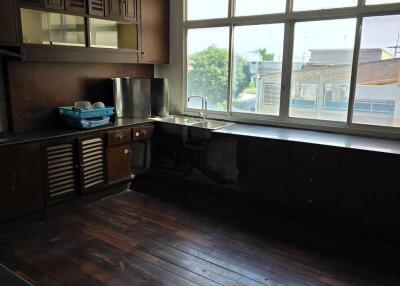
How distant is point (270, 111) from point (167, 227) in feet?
5.84

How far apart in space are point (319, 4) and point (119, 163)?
2.69m

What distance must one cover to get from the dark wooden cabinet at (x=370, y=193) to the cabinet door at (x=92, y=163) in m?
2.35

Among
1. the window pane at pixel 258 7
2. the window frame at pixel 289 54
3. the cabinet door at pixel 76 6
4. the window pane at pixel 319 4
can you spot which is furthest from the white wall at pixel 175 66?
the window pane at pixel 319 4

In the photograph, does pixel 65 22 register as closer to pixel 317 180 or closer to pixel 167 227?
pixel 167 227

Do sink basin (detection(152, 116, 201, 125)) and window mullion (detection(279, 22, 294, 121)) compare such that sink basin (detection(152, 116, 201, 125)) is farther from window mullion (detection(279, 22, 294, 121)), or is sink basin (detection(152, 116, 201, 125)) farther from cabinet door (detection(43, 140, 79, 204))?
cabinet door (detection(43, 140, 79, 204))

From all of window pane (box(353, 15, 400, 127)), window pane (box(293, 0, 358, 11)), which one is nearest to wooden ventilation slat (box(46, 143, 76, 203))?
window pane (box(293, 0, 358, 11))

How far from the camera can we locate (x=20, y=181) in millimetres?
2943

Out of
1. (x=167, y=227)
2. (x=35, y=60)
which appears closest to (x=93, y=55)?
(x=35, y=60)

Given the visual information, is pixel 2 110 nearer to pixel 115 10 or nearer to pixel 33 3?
pixel 33 3

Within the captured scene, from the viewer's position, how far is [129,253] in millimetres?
2705

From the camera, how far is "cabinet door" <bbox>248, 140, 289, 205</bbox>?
326 cm

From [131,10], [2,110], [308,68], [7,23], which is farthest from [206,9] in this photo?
[2,110]

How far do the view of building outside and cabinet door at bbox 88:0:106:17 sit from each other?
1.26 meters

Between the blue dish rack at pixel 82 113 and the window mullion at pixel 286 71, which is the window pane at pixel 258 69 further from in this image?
the blue dish rack at pixel 82 113
